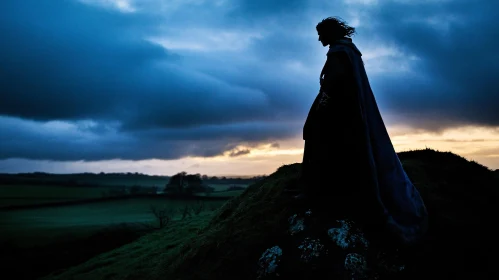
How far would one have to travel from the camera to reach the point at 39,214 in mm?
53844

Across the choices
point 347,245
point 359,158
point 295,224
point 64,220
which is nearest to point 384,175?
point 359,158

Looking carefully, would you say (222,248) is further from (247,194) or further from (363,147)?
(247,194)

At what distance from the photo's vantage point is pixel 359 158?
740 centimetres

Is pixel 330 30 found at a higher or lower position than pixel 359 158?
higher

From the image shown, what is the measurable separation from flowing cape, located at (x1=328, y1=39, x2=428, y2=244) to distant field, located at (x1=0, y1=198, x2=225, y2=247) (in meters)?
31.0

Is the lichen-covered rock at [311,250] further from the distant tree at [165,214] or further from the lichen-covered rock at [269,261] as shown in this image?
the distant tree at [165,214]

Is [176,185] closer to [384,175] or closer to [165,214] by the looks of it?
[165,214]

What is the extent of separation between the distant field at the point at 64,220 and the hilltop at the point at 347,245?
94.7ft

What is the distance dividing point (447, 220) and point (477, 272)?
5.25ft

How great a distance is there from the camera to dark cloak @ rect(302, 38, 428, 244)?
733 centimetres

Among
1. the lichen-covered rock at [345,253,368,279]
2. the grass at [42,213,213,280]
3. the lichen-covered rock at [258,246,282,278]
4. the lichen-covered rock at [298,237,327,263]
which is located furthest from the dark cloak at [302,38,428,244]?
the grass at [42,213,213,280]

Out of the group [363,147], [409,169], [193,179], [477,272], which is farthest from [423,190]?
[193,179]

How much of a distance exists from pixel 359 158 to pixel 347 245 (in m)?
1.85

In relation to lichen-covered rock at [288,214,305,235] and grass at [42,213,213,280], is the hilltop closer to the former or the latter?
lichen-covered rock at [288,214,305,235]
